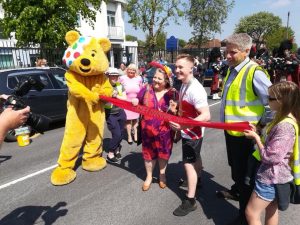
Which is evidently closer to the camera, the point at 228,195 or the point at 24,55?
the point at 228,195

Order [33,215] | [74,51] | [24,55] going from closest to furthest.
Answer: [33,215] → [74,51] → [24,55]

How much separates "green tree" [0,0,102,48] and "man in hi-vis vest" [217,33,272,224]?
978 centimetres

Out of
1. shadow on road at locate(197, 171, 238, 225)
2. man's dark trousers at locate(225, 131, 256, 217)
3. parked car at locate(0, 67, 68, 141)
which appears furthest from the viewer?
parked car at locate(0, 67, 68, 141)

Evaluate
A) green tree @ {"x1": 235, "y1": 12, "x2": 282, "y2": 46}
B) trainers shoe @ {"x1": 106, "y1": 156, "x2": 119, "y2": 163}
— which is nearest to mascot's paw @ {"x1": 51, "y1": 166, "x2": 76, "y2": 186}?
trainers shoe @ {"x1": 106, "y1": 156, "x2": 119, "y2": 163}

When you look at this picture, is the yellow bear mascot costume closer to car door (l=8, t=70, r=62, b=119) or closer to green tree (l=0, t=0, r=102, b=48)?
car door (l=8, t=70, r=62, b=119)

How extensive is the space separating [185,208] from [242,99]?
4.86 ft

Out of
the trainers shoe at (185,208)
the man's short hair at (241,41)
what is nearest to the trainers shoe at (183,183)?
the trainers shoe at (185,208)

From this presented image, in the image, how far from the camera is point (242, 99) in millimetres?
2900

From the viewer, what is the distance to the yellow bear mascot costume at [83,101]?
175 inches

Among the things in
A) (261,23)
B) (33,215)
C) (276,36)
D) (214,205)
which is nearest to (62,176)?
(33,215)

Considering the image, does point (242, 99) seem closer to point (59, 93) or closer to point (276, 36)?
point (59, 93)

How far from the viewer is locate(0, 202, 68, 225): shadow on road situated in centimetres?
353

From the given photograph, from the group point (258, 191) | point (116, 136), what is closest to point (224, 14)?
point (116, 136)

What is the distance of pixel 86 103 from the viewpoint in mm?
4695
